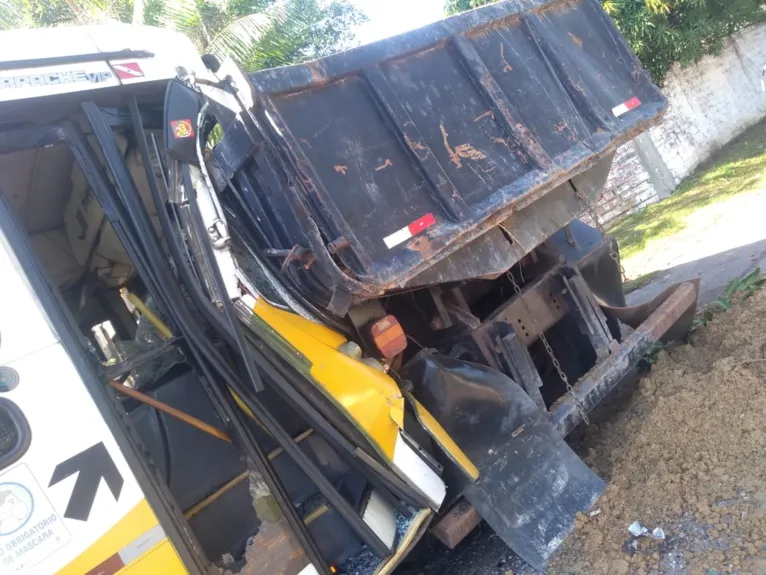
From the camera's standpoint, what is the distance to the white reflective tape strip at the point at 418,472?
266cm

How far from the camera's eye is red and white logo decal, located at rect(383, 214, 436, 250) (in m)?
2.71

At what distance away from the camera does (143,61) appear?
99.6 inches

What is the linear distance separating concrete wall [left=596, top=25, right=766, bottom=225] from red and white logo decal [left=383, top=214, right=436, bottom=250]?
299 inches

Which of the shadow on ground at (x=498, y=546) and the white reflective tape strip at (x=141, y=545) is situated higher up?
the white reflective tape strip at (x=141, y=545)

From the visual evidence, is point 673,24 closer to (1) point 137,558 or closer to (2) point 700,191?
(2) point 700,191

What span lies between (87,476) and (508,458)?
67.8 inches

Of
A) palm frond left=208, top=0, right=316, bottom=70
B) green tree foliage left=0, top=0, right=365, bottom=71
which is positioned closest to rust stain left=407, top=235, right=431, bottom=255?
green tree foliage left=0, top=0, right=365, bottom=71

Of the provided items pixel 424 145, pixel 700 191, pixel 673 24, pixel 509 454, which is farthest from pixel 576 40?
pixel 673 24

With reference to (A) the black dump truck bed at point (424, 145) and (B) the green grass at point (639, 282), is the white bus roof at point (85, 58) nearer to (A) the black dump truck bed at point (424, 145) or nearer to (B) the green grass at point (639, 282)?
(A) the black dump truck bed at point (424, 145)

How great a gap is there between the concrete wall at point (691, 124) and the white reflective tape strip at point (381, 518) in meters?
7.96

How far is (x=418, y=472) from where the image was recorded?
2.72 meters

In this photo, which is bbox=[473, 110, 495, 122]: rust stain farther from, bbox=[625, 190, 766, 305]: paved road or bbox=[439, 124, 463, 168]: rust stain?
bbox=[625, 190, 766, 305]: paved road

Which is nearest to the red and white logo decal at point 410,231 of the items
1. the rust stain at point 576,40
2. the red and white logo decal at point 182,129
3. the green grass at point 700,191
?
the red and white logo decal at point 182,129

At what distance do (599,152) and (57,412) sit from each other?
8.98 ft
